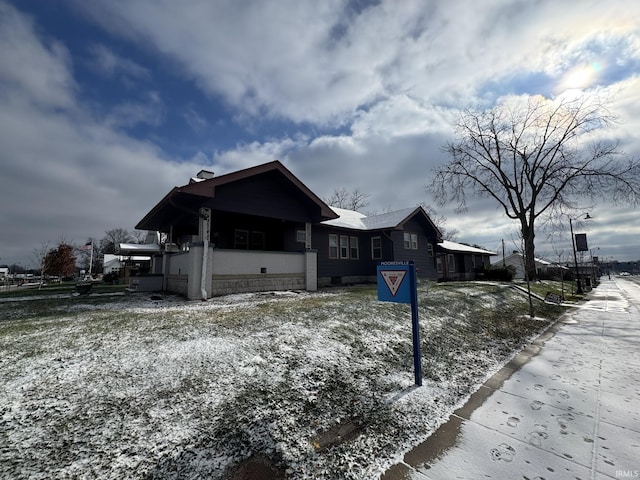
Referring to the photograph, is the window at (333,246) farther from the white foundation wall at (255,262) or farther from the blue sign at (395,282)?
the blue sign at (395,282)

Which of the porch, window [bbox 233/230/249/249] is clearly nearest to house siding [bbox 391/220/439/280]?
the porch

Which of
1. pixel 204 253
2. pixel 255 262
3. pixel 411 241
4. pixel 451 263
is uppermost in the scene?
pixel 411 241

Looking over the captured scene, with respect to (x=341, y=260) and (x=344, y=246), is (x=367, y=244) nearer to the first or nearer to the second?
(x=344, y=246)

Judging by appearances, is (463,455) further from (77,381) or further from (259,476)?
(77,381)

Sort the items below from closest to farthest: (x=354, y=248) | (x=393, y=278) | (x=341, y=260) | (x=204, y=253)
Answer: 1. (x=393, y=278)
2. (x=204, y=253)
3. (x=341, y=260)
4. (x=354, y=248)

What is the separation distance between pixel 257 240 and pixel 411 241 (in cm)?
1143

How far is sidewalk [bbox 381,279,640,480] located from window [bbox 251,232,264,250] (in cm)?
1259

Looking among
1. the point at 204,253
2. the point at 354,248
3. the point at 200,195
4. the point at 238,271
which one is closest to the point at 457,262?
the point at 354,248

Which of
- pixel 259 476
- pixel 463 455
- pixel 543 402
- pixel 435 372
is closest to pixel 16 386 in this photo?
pixel 259 476

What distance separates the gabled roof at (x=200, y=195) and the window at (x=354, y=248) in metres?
5.24

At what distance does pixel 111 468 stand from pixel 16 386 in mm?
2105

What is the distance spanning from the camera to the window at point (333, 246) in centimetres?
1805

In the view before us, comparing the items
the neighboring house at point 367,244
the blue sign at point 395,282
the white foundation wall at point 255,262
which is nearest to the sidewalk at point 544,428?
the blue sign at point 395,282

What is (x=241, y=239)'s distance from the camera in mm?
15344
